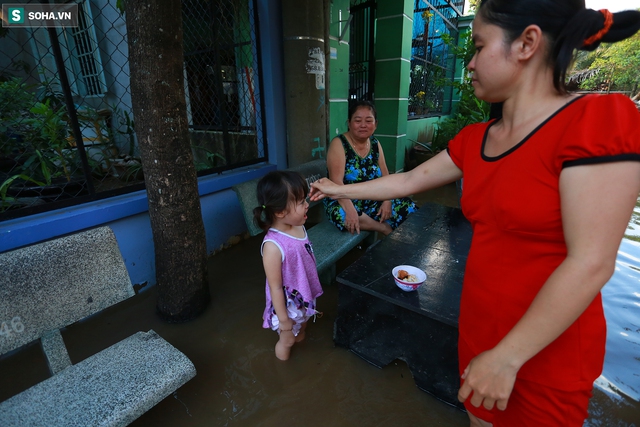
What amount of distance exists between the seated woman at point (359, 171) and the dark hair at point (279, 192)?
1.07 m

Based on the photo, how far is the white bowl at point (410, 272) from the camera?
5.69 feet

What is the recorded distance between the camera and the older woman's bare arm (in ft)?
4.20

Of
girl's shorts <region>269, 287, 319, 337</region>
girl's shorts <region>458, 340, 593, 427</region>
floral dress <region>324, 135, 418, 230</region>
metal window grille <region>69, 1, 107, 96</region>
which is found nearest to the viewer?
girl's shorts <region>458, 340, 593, 427</region>

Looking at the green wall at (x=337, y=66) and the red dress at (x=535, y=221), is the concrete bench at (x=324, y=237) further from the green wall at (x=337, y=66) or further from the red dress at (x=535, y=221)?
the green wall at (x=337, y=66)

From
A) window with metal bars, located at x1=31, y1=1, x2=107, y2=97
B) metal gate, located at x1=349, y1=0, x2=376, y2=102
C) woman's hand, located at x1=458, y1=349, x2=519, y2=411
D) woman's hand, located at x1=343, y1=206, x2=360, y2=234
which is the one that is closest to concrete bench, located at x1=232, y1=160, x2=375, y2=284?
woman's hand, located at x1=343, y1=206, x2=360, y2=234

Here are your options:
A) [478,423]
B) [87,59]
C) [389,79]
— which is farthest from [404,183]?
[87,59]

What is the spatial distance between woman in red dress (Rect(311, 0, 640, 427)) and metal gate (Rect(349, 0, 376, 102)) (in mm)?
5680

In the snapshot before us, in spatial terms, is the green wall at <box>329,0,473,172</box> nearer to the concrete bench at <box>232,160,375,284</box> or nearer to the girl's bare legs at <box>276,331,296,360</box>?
the concrete bench at <box>232,160,375,284</box>

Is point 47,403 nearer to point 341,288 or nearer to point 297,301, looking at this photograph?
point 297,301

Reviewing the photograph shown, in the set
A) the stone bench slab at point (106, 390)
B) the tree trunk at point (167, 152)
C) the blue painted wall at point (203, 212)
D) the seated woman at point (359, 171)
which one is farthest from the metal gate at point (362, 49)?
the stone bench slab at point (106, 390)

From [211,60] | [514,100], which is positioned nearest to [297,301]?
[514,100]

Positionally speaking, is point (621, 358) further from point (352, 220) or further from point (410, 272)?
point (352, 220)

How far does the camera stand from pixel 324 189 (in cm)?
169

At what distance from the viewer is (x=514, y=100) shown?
89cm
